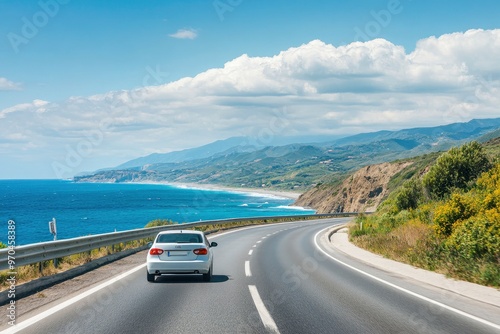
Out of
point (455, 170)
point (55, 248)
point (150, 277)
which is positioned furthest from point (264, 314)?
point (455, 170)

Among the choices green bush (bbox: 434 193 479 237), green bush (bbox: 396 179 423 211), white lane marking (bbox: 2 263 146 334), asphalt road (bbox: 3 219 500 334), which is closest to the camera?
white lane marking (bbox: 2 263 146 334)

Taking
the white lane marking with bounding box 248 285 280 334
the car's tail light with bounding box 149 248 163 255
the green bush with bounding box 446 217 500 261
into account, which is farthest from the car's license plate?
the green bush with bounding box 446 217 500 261

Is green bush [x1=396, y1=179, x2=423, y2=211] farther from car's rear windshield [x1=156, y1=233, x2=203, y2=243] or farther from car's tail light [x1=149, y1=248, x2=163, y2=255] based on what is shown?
car's tail light [x1=149, y1=248, x2=163, y2=255]

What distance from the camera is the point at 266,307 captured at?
8.97m

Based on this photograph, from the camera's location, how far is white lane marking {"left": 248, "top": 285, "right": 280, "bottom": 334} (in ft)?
23.9

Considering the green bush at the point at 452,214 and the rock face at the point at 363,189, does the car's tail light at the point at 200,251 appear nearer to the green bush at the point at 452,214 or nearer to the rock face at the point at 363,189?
the green bush at the point at 452,214

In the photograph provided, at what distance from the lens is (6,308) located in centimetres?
878

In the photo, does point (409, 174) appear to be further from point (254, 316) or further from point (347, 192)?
point (254, 316)

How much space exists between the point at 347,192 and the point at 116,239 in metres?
108

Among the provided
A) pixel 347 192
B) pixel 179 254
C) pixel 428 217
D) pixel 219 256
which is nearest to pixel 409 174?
pixel 347 192

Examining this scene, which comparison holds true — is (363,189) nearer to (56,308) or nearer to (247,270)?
(247,270)

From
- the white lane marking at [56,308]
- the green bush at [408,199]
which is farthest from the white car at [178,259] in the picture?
the green bush at [408,199]

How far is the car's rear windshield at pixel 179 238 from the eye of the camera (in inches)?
505

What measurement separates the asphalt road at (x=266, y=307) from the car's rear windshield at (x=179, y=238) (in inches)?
41.5
